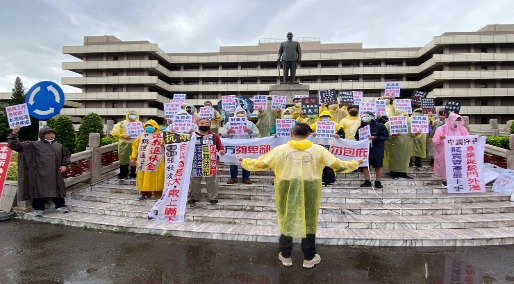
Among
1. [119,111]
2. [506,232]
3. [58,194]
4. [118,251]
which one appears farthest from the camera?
[119,111]

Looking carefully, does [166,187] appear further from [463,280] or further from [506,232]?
[506,232]

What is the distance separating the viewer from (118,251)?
15.9 feet

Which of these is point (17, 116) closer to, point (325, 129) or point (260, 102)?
point (260, 102)

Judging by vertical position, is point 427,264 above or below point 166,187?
below

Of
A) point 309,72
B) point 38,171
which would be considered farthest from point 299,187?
point 309,72

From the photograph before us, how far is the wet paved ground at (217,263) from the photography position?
3.90 meters

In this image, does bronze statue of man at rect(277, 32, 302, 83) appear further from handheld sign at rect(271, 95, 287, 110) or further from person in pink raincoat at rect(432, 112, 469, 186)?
person in pink raincoat at rect(432, 112, 469, 186)

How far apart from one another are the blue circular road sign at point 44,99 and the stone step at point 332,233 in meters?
2.21

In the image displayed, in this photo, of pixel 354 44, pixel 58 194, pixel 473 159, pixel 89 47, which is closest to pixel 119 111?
pixel 89 47

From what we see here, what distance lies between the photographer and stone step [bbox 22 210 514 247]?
5.06 meters

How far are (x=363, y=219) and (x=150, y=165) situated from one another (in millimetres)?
4623

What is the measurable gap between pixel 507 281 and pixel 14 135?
8385 millimetres

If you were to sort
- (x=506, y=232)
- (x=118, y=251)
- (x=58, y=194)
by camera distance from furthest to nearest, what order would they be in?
1. (x=58, y=194)
2. (x=506, y=232)
3. (x=118, y=251)

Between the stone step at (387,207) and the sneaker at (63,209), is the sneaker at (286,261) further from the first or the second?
the sneaker at (63,209)
